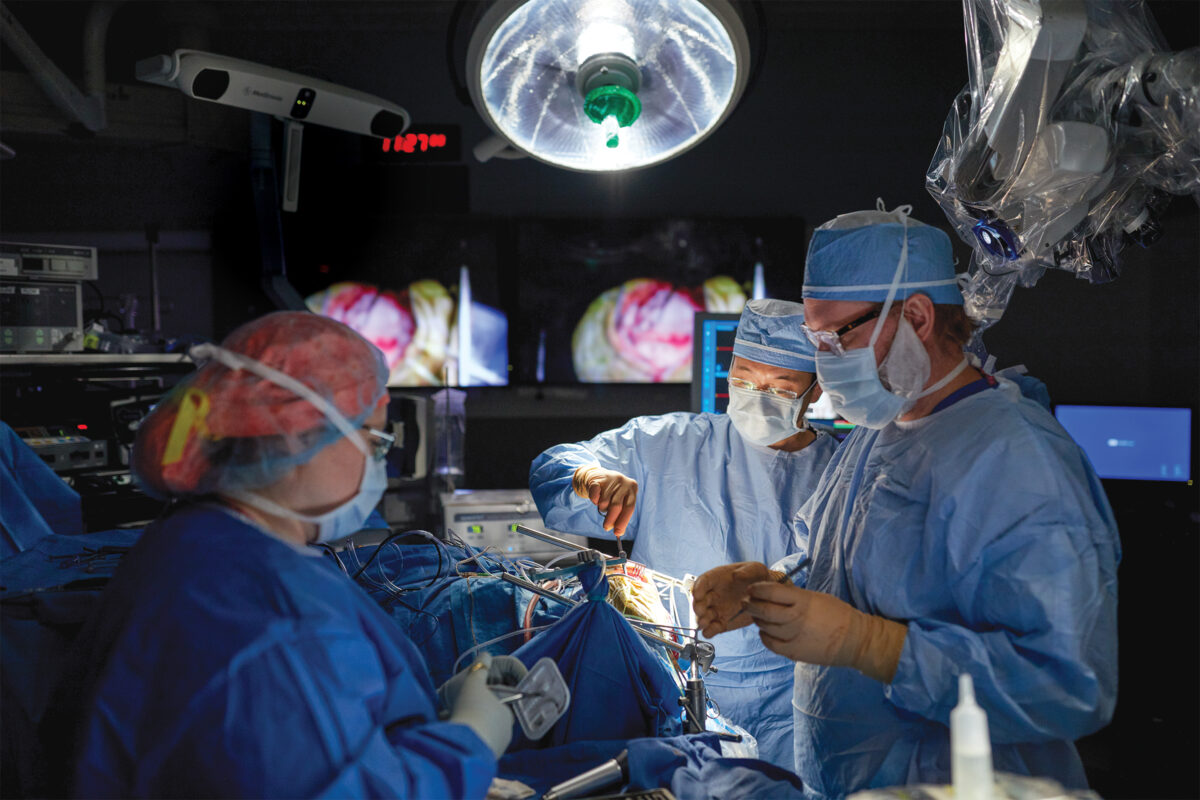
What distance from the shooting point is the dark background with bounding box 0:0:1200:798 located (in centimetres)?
399

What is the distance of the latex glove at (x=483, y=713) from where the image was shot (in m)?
1.07

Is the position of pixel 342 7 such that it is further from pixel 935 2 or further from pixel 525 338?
pixel 935 2

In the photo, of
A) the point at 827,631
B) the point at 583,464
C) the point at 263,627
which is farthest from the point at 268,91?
the point at 827,631

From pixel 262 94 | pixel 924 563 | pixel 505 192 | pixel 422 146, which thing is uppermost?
pixel 422 146

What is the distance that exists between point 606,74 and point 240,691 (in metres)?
0.94

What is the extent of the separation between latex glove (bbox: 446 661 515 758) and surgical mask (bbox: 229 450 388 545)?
0.28 metres

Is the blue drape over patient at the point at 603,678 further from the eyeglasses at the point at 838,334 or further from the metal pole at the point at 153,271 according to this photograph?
the metal pole at the point at 153,271

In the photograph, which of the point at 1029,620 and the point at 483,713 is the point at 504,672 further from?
the point at 1029,620

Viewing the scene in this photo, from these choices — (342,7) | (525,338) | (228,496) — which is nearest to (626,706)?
(228,496)

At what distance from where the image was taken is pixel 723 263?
14.0ft

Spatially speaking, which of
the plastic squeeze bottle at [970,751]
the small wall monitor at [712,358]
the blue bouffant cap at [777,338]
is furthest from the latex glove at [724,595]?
the small wall monitor at [712,358]

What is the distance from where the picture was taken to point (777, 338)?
2.18 meters

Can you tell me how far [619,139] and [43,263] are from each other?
96.4 inches

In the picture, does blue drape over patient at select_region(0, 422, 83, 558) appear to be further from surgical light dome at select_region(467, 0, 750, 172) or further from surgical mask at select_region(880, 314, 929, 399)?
surgical mask at select_region(880, 314, 929, 399)
